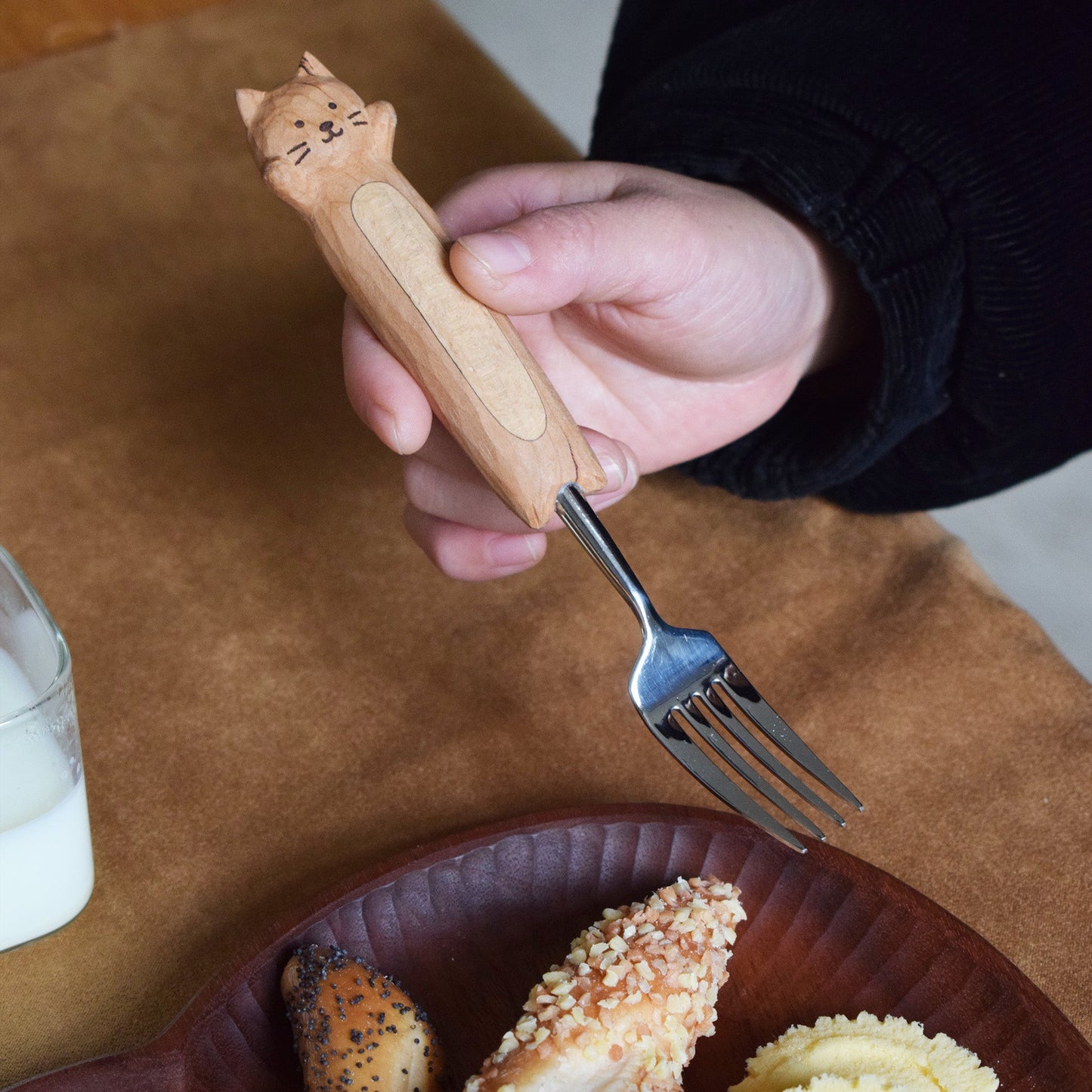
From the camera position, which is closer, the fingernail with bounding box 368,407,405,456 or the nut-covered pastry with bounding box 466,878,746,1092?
the nut-covered pastry with bounding box 466,878,746,1092

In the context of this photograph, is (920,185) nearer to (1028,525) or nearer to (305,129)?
(305,129)

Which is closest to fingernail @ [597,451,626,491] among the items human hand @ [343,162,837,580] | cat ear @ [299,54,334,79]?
human hand @ [343,162,837,580]

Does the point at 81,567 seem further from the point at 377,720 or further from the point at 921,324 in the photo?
the point at 921,324

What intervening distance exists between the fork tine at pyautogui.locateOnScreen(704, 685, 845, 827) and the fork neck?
0.04 meters

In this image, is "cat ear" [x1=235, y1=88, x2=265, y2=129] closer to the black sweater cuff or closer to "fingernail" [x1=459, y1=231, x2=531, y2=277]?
"fingernail" [x1=459, y1=231, x2=531, y2=277]

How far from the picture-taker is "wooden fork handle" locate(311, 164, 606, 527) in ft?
1.38

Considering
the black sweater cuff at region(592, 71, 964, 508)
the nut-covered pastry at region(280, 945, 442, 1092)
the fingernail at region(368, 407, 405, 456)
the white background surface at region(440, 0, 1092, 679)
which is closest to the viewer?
the nut-covered pastry at region(280, 945, 442, 1092)

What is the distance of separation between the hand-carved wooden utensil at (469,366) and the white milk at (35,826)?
190mm

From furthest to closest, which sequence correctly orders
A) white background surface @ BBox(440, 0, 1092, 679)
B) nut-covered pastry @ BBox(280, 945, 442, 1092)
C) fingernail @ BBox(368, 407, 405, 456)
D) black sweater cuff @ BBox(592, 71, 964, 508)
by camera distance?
1. white background surface @ BBox(440, 0, 1092, 679)
2. black sweater cuff @ BBox(592, 71, 964, 508)
3. fingernail @ BBox(368, 407, 405, 456)
4. nut-covered pastry @ BBox(280, 945, 442, 1092)

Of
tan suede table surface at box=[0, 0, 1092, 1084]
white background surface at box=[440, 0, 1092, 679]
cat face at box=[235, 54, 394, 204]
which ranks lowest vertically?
white background surface at box=[440, 0, 1092, 679]

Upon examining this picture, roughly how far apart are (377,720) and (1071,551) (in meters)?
0.85

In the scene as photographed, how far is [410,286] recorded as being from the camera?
16.7 inches

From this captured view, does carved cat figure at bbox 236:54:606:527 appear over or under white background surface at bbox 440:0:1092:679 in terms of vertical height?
over

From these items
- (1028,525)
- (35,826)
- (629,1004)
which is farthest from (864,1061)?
(1028,525)
